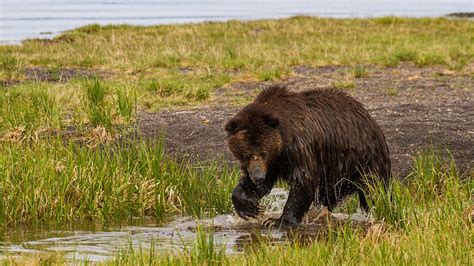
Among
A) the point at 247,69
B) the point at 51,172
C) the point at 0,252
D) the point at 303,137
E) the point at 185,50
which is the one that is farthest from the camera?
the point at 185,50

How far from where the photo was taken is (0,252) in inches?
281

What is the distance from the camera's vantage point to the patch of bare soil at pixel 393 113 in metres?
10.9

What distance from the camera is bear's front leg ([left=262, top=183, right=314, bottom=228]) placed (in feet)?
25.6

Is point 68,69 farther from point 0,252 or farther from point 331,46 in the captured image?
point 0,252

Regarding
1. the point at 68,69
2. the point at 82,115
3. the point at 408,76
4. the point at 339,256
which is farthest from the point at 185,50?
the point at 339,256

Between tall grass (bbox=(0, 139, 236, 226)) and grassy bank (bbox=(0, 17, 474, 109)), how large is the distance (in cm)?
496

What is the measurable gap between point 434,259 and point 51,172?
12.6 feet

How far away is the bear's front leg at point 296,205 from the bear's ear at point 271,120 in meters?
0.62

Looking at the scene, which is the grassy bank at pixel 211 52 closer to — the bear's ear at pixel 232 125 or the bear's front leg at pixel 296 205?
the bear's front leg at pixel 296 205

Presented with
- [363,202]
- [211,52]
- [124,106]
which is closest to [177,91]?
[124,106]

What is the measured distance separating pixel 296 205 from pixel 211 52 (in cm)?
1374

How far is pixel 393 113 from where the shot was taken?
13.0 meters

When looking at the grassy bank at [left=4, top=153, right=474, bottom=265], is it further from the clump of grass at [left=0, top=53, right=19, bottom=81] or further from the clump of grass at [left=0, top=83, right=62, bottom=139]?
the clump of grass at [left=0, top=53, right=19, bottom=81]

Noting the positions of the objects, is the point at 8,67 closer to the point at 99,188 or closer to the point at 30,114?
the point at 30,114
